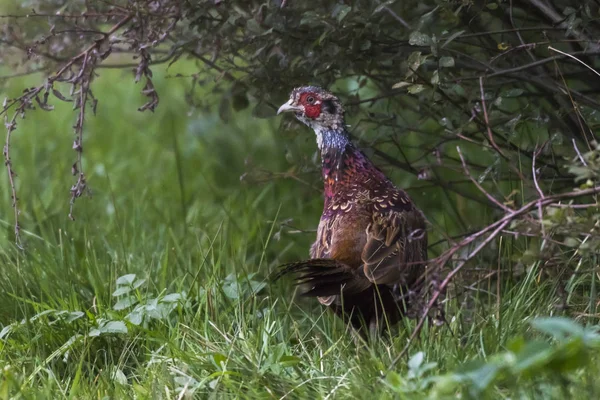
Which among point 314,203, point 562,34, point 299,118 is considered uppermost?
point 562,34

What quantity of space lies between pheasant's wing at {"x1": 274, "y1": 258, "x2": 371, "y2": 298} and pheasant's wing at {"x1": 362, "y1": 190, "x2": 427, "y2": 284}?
5 cm

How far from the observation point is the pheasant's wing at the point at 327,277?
322 centimetres

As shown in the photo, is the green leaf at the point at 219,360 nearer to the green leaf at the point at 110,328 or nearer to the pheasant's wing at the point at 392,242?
the green leaf at the point at 110,328

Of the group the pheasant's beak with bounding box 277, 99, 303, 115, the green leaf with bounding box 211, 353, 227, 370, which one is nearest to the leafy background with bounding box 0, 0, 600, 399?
the green leaf with bounding box 211, 353, 227, 370

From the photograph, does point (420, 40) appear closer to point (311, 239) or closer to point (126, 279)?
point (126, 279)

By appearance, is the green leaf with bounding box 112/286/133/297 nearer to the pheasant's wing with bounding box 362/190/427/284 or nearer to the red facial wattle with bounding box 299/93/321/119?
the pheasant's wing with bounding box 362/190/427/284

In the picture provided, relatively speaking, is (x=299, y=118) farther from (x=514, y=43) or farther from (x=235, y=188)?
(x=235, y=188)

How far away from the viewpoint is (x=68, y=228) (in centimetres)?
464

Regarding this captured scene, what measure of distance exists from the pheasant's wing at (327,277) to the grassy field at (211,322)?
0.16m

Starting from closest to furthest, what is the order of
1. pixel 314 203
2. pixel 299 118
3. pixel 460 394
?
pixel 460 394
pixel 299 118
pixel 314 203

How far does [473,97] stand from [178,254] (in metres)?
1.47

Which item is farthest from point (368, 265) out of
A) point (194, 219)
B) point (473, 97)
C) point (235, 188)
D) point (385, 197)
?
point (235, 188)

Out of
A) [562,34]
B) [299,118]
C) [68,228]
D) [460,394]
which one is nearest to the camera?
[460,394]

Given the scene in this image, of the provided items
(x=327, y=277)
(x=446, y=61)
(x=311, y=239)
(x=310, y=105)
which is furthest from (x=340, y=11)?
(x=311, y=239)
